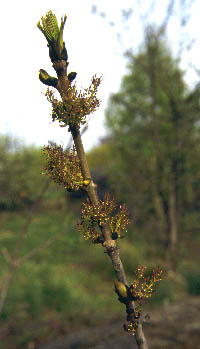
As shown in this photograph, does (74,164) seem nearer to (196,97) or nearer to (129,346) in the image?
(129,346)

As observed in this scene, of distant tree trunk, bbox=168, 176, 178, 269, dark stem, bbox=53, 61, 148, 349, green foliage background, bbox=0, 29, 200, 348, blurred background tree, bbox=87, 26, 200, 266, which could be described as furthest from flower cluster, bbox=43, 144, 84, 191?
distant tree trunk, bbox=168, 176, 178, 269

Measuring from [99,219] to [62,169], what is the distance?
205mm

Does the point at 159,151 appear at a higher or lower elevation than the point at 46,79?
higher

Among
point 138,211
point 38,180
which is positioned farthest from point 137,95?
point 38,180

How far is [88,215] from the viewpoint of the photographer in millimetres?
1052

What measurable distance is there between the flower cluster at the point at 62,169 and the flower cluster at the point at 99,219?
8 centimetres

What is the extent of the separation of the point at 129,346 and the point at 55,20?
442 cm

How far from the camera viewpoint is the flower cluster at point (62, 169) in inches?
42.5

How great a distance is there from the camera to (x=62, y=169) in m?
1.09

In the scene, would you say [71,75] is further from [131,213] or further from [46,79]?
[131,213]

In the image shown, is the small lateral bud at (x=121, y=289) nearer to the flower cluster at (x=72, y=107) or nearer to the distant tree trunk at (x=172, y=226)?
the flower cluster at (x=72, y=107)

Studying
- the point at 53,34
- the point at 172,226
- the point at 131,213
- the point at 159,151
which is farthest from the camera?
the point at 131,213

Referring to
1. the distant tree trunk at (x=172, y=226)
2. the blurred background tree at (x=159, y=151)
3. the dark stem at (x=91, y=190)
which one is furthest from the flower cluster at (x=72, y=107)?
the distant tree trunk at (x=172, y=226)

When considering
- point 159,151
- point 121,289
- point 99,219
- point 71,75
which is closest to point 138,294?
point 121,289
